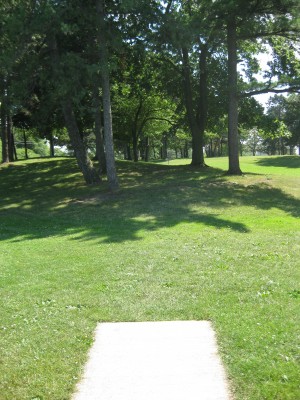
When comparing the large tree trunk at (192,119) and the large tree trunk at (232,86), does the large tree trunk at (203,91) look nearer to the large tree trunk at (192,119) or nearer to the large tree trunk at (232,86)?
the large tree trunk at (192,119)

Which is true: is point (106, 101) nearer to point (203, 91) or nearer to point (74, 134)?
point (74, 134)

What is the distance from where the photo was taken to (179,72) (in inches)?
1047

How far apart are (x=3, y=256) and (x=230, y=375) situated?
263 inches

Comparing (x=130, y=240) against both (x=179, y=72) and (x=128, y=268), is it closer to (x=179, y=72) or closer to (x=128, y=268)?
(x=128, y=268)

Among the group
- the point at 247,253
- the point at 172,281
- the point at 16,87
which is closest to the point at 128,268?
the point at 172,281

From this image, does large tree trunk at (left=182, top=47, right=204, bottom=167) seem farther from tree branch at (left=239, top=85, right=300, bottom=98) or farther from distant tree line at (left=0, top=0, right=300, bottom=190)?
tree branch at (left=239, top=85, right=300, bottom=98)

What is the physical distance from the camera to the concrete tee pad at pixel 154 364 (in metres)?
3.57

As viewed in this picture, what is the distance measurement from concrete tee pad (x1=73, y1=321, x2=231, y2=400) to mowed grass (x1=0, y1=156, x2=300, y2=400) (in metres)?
0.14

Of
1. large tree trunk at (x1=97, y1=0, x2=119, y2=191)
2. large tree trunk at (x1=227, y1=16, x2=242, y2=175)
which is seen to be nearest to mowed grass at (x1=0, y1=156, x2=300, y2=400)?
large tree trunk at (x1=97, y1=0, x2=119, y2=191)

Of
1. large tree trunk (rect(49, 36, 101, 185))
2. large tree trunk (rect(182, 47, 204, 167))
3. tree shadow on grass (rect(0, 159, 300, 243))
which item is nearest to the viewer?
Answer: tree shadow on grass (rect(0, 159, 300, 243))

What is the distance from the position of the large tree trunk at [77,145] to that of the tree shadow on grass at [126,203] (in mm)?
688

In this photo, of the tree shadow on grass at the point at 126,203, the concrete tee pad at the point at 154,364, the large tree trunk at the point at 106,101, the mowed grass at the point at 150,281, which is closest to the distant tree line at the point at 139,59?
the large tree trunk at the point at 106,101

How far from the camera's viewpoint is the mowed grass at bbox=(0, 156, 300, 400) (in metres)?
4.05

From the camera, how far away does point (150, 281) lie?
686 centimetres
